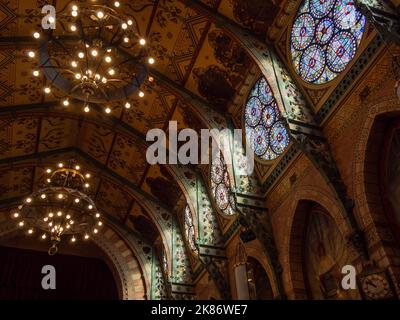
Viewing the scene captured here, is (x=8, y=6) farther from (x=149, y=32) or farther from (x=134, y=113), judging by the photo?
(x=134, y=113)

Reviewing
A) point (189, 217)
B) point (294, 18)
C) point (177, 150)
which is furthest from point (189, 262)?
point (294, 18)

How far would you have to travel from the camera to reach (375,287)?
6.81 m

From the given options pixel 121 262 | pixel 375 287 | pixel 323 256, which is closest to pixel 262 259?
pixel 323 256

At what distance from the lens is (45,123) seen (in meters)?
15.6

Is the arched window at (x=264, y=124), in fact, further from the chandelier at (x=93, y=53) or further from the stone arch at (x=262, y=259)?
the chandelier at (x=93, y=53)

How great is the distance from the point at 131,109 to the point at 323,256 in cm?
827

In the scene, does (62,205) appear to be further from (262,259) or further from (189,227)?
(262,259)

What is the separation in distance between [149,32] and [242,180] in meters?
5.07

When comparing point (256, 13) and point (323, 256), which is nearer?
point (323, 256)

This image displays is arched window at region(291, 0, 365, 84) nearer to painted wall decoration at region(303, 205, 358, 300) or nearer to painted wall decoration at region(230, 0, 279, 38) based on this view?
painted wall decoration at region(230, 0, 279, 38)

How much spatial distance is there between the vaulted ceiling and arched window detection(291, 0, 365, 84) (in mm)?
1091

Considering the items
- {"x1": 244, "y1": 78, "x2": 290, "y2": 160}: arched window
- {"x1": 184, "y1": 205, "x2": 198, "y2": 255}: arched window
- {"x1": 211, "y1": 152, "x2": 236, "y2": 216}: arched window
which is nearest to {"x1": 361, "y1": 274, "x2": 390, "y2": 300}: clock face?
{"x1": 244, "y1": 78, "x2": 290, "y2": 160}: arched window

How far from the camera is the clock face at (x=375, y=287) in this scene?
265 inches

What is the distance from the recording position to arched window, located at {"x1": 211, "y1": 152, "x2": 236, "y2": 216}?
1310 cm
